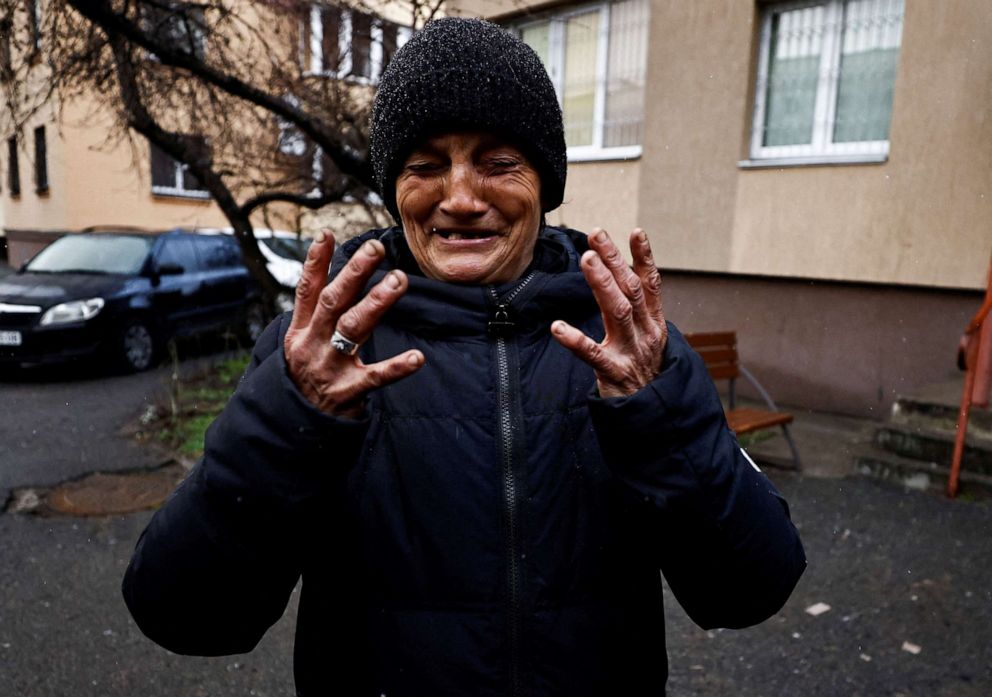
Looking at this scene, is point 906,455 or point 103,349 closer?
point 906,455

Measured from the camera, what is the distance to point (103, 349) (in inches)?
339

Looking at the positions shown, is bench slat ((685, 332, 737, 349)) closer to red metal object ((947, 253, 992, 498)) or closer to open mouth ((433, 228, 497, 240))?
red metal object ((947, 253, 992, 498))

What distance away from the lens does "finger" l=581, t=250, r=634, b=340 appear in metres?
1.00

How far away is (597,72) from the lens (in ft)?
27.9

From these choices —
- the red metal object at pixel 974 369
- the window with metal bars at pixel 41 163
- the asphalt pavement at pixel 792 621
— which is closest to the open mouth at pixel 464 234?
the asphalt pavement at pixel 792 621

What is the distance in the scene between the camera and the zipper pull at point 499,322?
4.29ft

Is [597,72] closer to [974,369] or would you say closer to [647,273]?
[974,369]

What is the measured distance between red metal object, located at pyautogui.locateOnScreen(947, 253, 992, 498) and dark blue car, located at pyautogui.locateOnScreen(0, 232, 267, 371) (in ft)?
21.2

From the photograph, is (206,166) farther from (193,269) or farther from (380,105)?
(380,105)

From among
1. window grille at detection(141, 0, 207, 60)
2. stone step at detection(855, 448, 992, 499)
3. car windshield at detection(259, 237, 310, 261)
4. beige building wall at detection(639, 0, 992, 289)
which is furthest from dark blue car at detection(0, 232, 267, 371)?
stone step at detection(855, 448, 992, 499)

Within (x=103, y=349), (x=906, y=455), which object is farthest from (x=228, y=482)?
(x=103, y=349)

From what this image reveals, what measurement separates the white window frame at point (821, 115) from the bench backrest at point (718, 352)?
2.03 metres

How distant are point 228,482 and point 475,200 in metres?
0.61

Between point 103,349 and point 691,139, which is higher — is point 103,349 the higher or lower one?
the lower one
